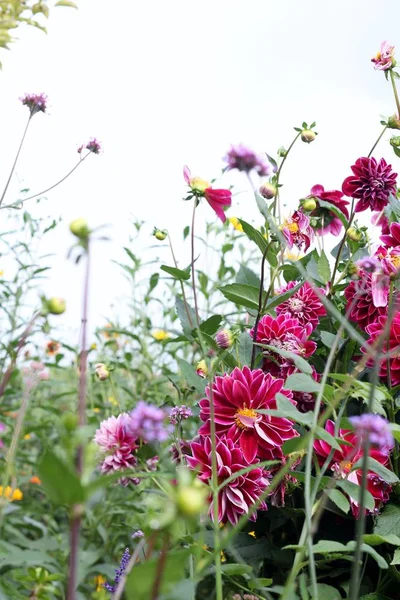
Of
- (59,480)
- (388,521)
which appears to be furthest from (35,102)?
(59,480)

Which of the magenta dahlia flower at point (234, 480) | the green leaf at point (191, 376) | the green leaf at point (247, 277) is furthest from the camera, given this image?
the green leaf at point (247, 277)

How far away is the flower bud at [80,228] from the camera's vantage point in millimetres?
312

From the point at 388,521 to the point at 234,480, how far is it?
0.16 metres

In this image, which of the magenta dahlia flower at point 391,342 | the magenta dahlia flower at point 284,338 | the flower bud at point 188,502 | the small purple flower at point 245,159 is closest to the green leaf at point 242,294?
the magenta dahlia flower at point 284,338

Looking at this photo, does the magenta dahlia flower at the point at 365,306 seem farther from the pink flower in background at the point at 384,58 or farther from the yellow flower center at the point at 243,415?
the pink flower in background at the point at 384,58

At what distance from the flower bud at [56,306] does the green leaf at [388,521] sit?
0.41m

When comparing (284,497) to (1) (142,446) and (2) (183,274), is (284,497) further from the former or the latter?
(2) (183,274)

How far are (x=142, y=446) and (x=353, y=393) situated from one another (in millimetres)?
247

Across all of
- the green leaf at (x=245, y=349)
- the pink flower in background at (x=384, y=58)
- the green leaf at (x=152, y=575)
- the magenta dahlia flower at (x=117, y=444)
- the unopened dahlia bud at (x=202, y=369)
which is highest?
the pink flower in background at (x=384, y=58)

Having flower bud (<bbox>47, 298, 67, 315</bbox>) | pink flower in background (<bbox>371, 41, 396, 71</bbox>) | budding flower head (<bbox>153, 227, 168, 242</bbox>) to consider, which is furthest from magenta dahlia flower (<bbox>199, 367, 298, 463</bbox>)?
pink flower in background (<bbox>371, 41, 396, 71</bbox>)

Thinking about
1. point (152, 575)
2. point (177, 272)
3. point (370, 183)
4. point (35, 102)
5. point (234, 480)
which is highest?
point (35, 102)

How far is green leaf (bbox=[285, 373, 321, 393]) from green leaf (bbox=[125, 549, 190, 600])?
242 mm

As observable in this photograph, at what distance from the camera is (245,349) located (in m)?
0.77

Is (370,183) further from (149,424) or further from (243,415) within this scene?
(149,424)
